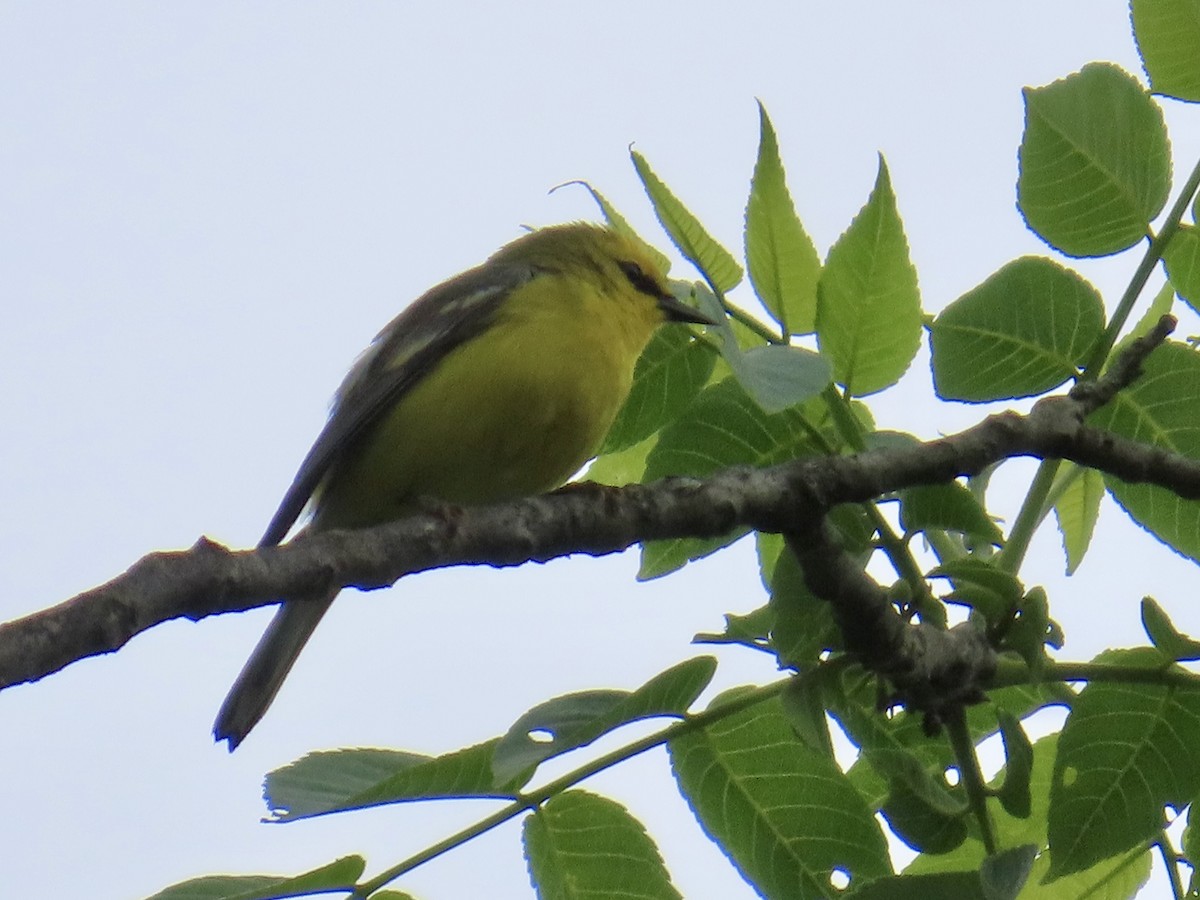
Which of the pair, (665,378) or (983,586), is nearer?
(983,586)

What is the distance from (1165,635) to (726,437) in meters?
0.99

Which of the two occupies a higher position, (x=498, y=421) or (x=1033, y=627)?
(x=498, y=421)

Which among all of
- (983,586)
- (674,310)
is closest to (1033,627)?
(983,586)

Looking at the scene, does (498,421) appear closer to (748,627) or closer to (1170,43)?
(748,627)

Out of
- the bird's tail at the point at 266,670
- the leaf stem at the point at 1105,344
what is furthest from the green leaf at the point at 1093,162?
the bird's tail at the point at 266,670

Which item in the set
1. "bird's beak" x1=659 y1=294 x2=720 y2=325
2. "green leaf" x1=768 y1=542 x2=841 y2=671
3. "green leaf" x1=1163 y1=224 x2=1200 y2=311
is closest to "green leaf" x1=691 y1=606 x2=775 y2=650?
"green leaf" x1=768 y1=542 x2=841 y2=671

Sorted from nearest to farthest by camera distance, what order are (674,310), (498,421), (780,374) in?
(780,374) → (498,421) → (674,310)

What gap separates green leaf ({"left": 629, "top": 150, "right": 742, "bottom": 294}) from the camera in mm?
3467

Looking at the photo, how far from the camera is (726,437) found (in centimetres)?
335

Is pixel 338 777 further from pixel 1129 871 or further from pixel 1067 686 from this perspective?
pixel 1129 871

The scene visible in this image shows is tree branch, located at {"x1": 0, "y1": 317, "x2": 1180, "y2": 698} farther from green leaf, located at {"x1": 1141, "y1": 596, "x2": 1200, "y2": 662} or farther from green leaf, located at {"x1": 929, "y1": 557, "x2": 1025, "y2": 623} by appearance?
green leaf, located at {"x1": 1141, "y1": 596, "x2": 1200, "y2": 662}

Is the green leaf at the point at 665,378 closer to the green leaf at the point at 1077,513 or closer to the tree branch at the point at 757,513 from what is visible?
the tree branch at the point at 757,513

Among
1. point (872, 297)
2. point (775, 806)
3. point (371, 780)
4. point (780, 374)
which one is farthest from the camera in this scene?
point (872, 297)

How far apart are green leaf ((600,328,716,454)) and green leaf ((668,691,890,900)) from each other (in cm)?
85
